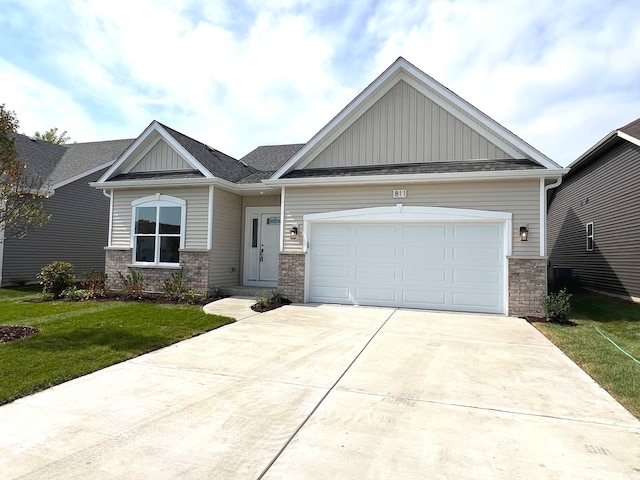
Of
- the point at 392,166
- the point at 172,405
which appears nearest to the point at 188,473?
the point at 172,405

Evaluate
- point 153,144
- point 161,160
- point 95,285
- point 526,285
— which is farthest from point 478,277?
point 95,285

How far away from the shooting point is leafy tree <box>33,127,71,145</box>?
1508 inches

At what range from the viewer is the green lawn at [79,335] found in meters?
4.59

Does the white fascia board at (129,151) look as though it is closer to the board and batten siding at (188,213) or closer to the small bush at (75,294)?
the board and batten siding at (188,213)

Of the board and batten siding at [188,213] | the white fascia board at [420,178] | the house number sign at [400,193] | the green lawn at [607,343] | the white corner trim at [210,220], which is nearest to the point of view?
the green lawn at [607,343]

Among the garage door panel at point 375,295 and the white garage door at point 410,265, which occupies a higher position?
the white garage door at point 410,265

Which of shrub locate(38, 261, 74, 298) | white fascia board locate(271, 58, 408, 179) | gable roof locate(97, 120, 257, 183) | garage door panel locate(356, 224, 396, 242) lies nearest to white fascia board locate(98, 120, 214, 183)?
gable roof locate(97, 120, 257, 183)

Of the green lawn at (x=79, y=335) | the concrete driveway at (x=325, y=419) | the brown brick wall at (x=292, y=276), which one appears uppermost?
the brown brick wall at (x=292, y=276)

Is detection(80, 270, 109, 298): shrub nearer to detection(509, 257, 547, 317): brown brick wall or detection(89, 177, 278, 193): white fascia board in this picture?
detection(89, 177, 278, 193): white fascia board

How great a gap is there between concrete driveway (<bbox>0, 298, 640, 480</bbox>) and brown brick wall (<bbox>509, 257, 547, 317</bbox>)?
131 inches

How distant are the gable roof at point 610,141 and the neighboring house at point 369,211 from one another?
13.4ft

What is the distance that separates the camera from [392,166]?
1042 centimetres

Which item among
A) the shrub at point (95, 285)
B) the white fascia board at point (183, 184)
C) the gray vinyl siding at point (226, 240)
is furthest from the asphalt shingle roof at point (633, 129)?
the shrub at point (95, 285)

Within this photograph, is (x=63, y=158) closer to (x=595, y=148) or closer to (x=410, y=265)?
(x=410, y=265)
